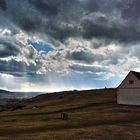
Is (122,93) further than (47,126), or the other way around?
(122,93)

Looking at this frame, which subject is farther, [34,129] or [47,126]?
[47,126]

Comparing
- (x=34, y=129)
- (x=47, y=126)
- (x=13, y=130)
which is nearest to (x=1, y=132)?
(x=13, y=130)

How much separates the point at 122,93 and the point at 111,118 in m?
30.0

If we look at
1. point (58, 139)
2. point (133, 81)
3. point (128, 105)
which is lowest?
point (58, 139)

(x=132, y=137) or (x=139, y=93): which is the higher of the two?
(x=139, y=93)

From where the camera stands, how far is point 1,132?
1718 inches

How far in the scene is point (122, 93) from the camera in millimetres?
85688

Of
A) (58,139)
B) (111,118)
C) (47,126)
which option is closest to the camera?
(58,139)

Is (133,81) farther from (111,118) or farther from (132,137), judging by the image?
(132,137)

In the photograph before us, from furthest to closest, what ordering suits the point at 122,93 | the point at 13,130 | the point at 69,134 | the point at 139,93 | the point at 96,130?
the point at 122,93 → the point at 139,93 → the point at 13,130 → the point at 96,130 → the point at 69,134

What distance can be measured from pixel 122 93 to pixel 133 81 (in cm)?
566

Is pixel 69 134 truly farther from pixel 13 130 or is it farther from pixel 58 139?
pixel 13 130

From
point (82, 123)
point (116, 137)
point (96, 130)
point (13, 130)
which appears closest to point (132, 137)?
point (116, 137)

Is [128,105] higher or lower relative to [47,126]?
higher
